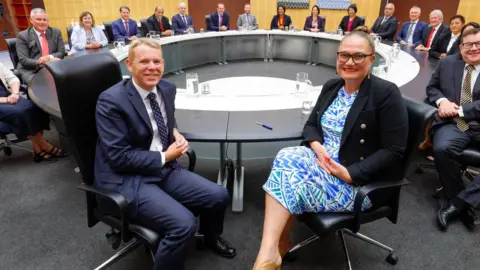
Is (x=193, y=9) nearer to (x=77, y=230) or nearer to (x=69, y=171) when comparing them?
(x=69, y=171)

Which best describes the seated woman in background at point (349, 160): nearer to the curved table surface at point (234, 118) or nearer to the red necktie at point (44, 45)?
the curved table surface at point (234, 118)

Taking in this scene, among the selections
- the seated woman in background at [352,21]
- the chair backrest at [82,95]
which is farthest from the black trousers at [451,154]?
the seated woman in background at [352,21]

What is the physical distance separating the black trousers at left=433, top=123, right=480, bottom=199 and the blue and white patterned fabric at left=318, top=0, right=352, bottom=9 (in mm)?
7069

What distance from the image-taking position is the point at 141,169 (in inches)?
58.1

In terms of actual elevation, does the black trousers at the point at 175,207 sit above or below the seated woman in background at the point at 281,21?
below

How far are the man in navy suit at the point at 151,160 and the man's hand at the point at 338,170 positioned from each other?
0.57 metres

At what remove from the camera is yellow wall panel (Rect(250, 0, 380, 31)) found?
8.22 m

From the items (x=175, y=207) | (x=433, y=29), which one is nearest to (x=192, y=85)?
(x=175, y=207)

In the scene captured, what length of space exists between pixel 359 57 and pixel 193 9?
8.82 metres

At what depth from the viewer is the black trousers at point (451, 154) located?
2152 mm

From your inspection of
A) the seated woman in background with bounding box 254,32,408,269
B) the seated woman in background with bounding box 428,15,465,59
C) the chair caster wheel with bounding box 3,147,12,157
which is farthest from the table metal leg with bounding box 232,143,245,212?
the seated woman in background with bounding box 428,15,465,59

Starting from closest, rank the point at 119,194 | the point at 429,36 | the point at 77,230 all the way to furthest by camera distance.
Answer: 1. the point at 119,194
2. the point at 77,230
3. the point at 429,36

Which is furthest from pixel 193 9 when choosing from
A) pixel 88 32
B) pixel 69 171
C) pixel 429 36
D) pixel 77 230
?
pixel 77 230

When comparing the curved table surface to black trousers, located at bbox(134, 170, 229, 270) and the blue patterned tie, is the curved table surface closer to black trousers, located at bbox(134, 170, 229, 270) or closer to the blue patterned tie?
the blue patterned tie
